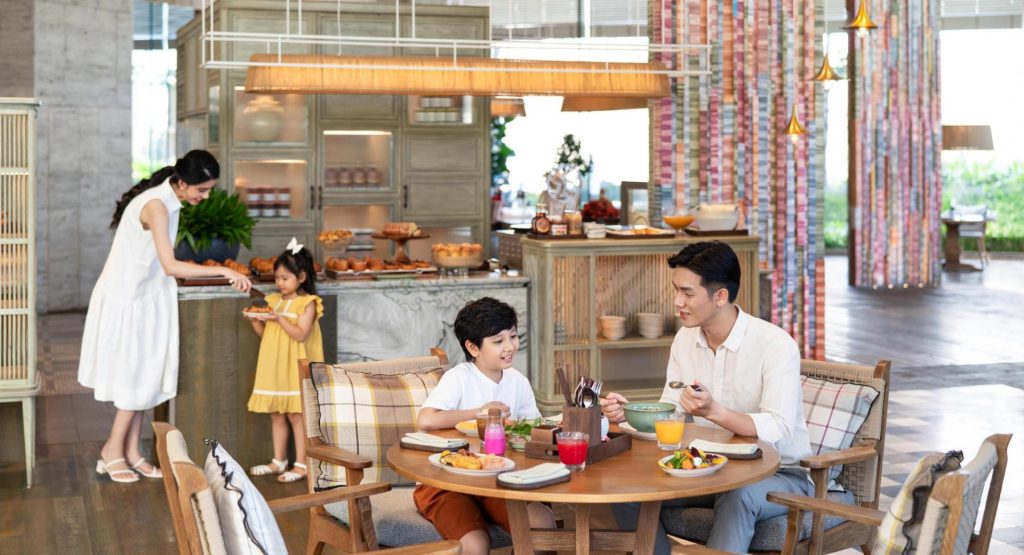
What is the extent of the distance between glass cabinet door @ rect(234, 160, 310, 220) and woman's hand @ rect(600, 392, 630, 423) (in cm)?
566

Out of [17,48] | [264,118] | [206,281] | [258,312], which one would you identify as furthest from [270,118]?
[17,48]

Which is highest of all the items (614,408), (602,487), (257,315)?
(257,315)

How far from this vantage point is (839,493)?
386cm

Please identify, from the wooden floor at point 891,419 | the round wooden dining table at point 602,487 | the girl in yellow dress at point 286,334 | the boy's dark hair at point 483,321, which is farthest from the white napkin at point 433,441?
the girl in yellow dress at point 286,334

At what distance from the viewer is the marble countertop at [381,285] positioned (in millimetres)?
5961

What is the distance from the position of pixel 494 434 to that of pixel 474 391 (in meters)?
0.54

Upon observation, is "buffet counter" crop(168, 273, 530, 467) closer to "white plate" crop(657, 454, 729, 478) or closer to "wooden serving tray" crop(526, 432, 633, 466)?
"wooden serving tray" crop(526, 432, 633, 466)

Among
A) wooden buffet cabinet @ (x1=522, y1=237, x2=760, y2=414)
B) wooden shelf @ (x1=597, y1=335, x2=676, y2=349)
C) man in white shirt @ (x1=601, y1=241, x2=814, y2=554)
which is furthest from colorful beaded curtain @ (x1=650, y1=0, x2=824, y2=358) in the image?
man in white shirt @ (x1=601, y1=241, x2=814, y2=554)

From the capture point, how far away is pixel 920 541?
248 cm

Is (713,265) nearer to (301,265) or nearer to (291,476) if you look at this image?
(301,265)

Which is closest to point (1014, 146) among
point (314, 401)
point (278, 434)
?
point (278, 434)

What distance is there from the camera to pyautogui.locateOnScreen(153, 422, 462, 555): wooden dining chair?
97.7 inches

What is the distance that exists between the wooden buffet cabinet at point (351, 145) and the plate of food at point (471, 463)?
235 inches

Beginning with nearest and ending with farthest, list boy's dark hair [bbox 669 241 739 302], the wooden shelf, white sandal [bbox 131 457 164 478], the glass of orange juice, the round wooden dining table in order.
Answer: the round wooden dining table
the glass of orange juice
boy's dark hair [bbox 669 241 739 302]
white sandal [bbox 131 457 164 478]
the wooden shelf
